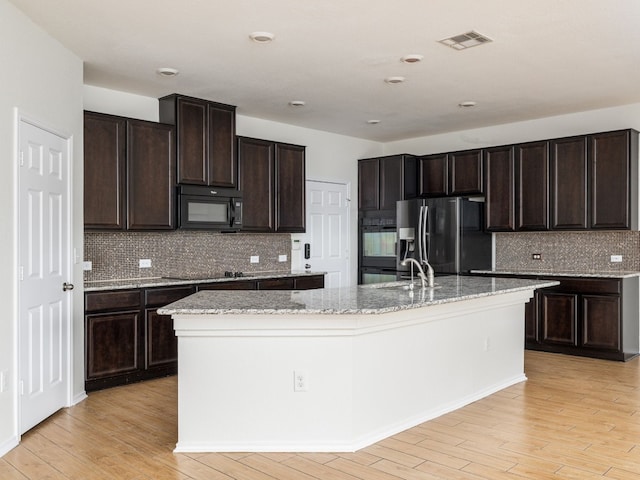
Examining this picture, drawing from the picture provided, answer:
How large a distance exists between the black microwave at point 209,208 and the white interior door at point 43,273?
53.3 inches

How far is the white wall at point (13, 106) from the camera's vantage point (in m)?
3.39

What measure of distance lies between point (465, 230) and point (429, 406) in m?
3.33

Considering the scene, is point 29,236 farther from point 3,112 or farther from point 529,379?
point 529,379

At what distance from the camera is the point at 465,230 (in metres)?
6.84

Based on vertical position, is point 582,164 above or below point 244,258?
above

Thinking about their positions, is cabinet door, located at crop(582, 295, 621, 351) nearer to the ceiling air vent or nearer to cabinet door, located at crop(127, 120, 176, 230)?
the ceiling air vent

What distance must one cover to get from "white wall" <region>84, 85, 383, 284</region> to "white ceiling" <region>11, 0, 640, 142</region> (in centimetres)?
17

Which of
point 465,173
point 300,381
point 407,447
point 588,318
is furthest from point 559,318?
point 300,381

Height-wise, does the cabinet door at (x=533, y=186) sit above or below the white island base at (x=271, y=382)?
above

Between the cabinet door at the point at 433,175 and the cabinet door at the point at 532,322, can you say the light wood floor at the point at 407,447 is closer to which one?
the cabinet door at the point at 532,322

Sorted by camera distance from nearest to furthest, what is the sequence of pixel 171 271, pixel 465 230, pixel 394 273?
pixel 171 271
pixel 465 230
pixel 394 273

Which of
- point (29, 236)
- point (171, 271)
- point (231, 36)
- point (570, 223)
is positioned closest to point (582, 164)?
point (570, 223)

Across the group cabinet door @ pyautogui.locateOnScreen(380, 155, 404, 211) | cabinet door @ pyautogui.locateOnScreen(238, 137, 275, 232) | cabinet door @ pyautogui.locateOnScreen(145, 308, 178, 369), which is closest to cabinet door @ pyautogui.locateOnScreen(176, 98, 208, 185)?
cabinet door @ pyautogui.locateOnScreen(238, 137, 275, 232)

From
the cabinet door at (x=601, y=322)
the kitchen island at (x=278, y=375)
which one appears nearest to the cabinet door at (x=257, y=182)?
the kitchen island at (x=278, y=375)
